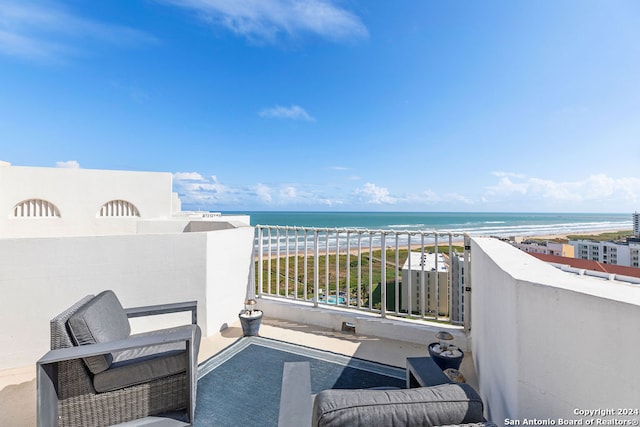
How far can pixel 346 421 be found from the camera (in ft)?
2.31

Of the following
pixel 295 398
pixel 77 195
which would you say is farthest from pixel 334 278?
pixel 295 398

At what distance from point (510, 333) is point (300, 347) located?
221cm

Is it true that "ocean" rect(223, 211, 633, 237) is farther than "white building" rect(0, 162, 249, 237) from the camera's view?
Yes

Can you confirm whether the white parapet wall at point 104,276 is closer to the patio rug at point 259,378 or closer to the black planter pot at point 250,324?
the black planter pot at point 250,324

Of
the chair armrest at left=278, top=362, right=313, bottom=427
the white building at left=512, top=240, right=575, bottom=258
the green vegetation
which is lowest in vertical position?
the green vegetation

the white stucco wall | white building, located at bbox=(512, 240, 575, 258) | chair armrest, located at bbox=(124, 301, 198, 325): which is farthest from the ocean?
the white stucco wall

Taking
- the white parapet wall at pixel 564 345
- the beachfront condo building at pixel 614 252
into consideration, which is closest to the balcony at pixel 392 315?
the white parapet wall at pixel 564 345

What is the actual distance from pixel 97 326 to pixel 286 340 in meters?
1.87

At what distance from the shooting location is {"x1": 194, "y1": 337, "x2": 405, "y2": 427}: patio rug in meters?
1.87

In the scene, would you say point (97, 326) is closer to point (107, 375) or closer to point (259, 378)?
point (107, 375)

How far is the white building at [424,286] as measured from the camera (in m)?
3.14

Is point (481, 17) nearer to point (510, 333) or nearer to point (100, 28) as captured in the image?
point (510, 333)

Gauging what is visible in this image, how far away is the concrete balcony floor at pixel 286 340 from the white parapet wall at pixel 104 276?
0.22 meters

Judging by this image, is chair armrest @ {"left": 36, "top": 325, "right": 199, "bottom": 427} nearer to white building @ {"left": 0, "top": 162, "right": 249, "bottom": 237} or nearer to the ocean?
white building @ {"left": 0, "top": 162, "right": 249, "bottom": 237}
